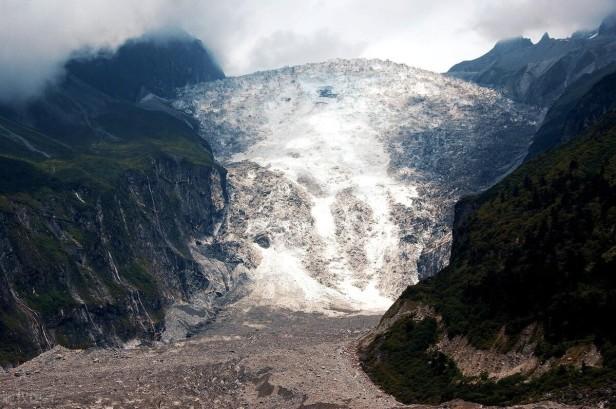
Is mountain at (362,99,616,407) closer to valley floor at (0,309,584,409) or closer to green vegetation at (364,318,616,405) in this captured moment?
green vegetation at (364,318,616,405)

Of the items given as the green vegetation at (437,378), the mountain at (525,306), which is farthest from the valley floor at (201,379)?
the mountain at (525,306)

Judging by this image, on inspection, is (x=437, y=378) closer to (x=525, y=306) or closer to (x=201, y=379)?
(x=525, y=306)

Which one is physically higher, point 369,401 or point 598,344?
point 598,344

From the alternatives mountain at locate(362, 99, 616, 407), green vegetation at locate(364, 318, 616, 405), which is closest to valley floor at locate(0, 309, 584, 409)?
green vegetation at locate(364, 318, 616, 405)

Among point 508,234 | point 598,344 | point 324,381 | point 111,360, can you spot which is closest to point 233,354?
point 111,360

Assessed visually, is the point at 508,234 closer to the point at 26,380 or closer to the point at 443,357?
the point at 443,357

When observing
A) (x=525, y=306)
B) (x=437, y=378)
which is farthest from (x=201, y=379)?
(x=525, y=306)

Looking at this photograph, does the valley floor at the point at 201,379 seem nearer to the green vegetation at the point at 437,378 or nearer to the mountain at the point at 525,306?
the green vegetation at the point at 437,378
